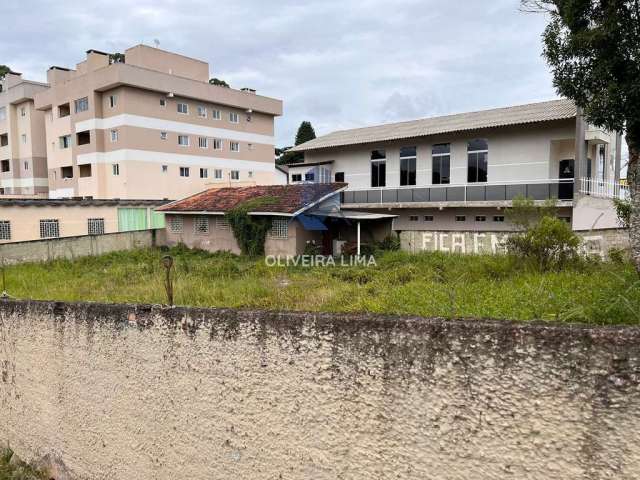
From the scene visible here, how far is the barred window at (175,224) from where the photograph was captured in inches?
830

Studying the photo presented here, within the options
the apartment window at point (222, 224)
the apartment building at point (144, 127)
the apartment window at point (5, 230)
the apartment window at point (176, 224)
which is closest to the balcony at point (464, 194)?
the apartment window at point (222, 224)

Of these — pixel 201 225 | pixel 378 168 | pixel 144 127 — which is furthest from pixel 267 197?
pixel 144 127

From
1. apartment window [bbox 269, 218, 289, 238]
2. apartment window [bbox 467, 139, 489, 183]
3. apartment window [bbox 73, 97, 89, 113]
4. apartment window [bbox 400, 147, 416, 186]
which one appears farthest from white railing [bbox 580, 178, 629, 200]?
apartment window [bbox 73, 97, 89, 113]

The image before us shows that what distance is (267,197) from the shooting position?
62.4 feet

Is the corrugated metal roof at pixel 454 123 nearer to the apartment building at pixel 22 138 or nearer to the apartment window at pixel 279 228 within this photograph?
the apartment window at pixel 279 228

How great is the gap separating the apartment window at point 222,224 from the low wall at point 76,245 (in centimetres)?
351

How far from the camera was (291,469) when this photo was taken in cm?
322

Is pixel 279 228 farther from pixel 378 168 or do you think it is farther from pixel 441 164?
pixel 441 164

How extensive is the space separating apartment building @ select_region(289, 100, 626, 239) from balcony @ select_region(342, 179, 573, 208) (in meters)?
0.04

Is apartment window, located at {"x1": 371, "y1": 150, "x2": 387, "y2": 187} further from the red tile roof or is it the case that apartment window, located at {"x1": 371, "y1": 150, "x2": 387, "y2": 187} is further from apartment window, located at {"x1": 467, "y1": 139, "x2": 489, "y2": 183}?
apartment window, located at {"x1": 467, "y1": 139, "x2": 489, "y2": 183}

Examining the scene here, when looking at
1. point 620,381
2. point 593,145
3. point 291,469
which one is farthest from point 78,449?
point 593,145

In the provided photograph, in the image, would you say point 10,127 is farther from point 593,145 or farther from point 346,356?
point 346,356

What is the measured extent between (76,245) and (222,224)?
5.80m

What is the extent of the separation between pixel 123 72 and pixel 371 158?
17950 mm
